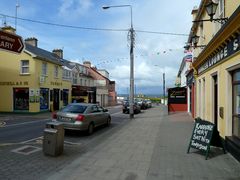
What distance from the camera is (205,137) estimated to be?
27.6 ft

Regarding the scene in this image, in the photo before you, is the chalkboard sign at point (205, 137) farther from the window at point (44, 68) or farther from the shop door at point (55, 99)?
the shop door at point (55, 99)

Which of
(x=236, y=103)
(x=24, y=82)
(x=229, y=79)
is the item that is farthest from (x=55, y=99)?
(x=236, y=103)

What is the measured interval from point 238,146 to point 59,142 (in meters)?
5.12

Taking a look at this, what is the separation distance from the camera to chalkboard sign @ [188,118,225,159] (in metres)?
8.21

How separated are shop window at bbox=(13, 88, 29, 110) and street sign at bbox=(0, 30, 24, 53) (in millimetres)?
21492

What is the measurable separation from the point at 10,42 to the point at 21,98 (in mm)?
22313

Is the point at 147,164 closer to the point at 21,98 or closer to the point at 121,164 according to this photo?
the point at 121,164

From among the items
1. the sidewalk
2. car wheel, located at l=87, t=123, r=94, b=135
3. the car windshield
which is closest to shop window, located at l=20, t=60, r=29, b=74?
the car windshield

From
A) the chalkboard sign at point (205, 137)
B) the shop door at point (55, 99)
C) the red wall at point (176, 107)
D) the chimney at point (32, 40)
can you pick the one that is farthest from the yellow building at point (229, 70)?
the chimney at point (32, 40)

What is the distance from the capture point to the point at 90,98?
4500cm

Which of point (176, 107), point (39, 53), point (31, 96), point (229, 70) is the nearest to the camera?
point (229, 70)

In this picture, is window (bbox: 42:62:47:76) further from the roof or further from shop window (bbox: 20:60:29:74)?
shop window (bbox: 20:60:29:74)

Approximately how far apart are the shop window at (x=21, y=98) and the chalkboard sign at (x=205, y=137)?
22.2m

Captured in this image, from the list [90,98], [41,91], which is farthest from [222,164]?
[90,98]
